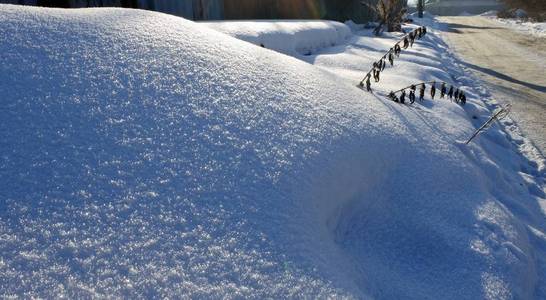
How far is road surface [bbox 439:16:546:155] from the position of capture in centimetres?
361

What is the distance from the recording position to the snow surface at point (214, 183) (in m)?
0.76

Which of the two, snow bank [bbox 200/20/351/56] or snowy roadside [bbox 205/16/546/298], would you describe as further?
snow bank [bbox 200/20/351/56]

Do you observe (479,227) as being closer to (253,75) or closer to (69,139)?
(253,75)

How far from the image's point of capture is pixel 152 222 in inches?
32.3

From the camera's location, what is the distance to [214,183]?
964mm

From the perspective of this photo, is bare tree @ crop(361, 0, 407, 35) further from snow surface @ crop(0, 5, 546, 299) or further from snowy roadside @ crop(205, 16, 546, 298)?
snow surface @ crop(0, 5, 546, 299)

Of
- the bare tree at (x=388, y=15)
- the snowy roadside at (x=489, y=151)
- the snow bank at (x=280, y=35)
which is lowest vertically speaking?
the snowy roadside at (x=489, y=151)

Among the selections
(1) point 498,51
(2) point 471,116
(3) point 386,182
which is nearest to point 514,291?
(3) point 386,182

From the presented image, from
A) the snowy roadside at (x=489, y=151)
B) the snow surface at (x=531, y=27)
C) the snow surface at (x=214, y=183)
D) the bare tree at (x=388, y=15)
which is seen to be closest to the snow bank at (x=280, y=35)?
the snowy roadside at (x=489, y=151)

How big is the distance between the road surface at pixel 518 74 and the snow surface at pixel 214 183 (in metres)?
2.05

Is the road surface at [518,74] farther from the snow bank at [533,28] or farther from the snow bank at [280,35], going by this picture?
the snow bank at [533,28]

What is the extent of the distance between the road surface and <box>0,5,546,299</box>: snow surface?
80.8 inches

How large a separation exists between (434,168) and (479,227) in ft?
0.97

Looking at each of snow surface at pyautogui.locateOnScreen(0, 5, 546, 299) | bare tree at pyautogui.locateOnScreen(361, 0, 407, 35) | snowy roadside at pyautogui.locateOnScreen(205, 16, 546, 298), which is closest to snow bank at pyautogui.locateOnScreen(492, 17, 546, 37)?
bare tree at pyautogui.locateOnScreen(361, 0, 407, 35)
